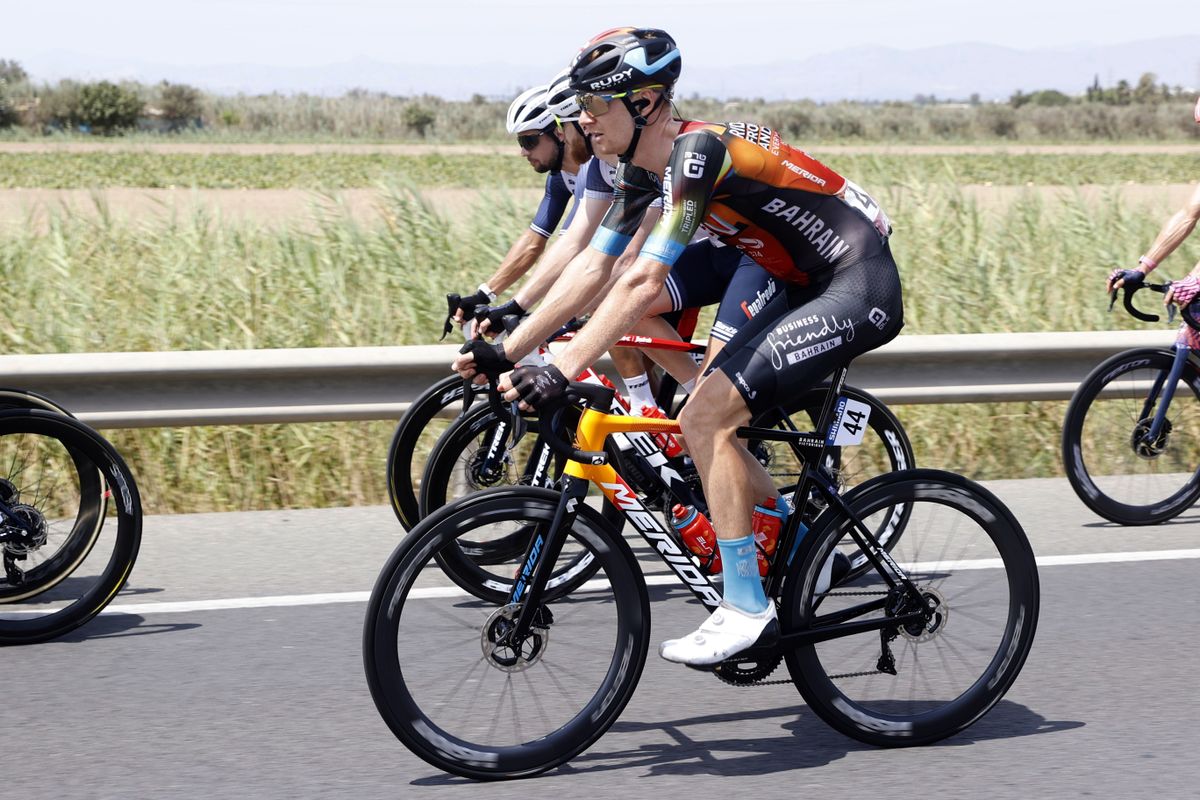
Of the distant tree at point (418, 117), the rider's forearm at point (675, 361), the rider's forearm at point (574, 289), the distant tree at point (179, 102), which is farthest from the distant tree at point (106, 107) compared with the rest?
the rider's forearm at point (574, 289)

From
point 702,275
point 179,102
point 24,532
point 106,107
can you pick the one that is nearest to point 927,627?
point 702,275

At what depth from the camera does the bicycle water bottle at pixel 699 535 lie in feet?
14.0

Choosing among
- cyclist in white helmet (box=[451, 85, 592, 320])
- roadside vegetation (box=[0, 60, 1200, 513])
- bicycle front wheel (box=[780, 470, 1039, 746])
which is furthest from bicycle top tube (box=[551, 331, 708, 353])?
roadside vegetation (box=[0, 60, 1200, 513])

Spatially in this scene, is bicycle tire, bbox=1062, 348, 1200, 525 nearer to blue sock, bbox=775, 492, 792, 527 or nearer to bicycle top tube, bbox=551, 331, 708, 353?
bicycle top tube, bbox=551, 331, 708, 353

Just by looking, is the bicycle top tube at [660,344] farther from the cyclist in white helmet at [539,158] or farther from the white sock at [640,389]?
the cyclist in white helmet at [539,158]

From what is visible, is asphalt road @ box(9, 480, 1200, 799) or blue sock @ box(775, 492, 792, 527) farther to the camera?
blue sock @ box(775, 492, 792, 527)

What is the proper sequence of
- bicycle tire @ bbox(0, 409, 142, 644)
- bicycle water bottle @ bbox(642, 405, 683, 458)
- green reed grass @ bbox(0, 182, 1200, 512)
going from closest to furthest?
bicycle water bottle @ bbox(642, 405, 683, 458), bicycle tire @ bbox(0, 409, 142, 644), green reed grass @ bbox(0, 182, 1200, 512)

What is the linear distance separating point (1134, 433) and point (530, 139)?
3.13 meters

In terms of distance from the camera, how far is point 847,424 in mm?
4383

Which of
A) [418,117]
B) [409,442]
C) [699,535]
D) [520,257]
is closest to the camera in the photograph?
[699,535]

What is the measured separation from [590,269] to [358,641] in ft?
5.51

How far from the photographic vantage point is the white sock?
586cm

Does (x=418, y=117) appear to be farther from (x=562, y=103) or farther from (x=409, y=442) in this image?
(x=562, y=103)

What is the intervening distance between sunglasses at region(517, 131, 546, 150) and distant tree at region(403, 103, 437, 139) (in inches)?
2580
